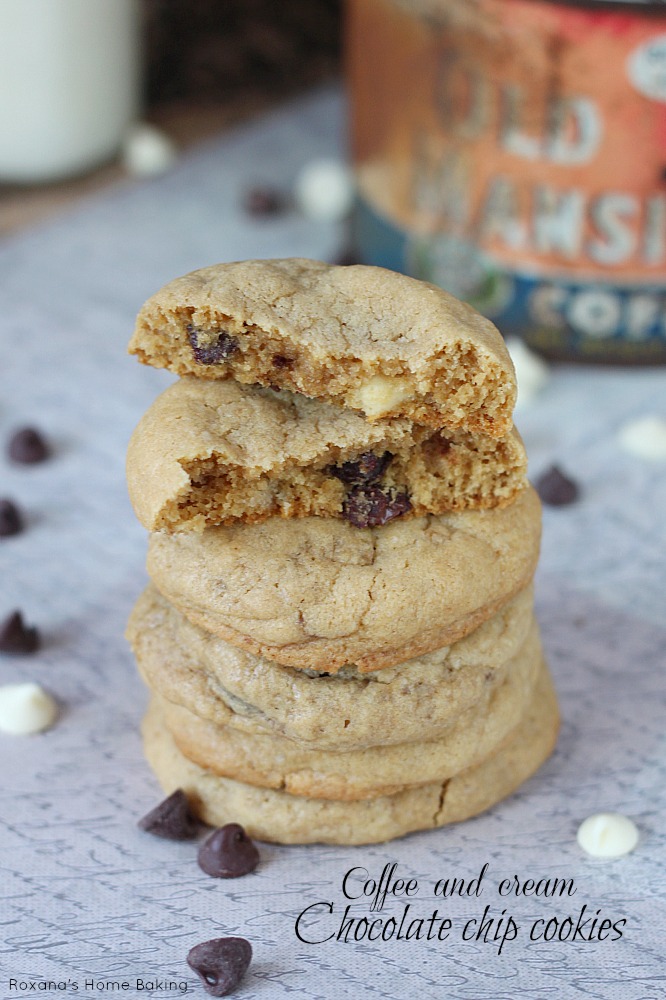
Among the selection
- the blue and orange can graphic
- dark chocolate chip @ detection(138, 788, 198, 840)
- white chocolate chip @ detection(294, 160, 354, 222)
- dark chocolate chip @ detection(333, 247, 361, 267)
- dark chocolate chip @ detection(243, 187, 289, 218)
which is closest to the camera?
dark chocolate chip @ detection(138, 788, 198, 840)

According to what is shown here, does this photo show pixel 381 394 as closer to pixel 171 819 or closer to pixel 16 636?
pixel 171 819

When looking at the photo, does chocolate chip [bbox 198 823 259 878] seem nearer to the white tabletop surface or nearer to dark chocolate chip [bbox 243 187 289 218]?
the white tabletop surface

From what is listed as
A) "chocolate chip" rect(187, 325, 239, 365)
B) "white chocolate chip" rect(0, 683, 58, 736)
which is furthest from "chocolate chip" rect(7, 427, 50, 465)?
"chocolate chip" rect(187, 325, 239, 365)

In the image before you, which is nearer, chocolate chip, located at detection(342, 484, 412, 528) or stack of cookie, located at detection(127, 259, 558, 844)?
stack of cookie, located at detection(127, 259, 558, 844)

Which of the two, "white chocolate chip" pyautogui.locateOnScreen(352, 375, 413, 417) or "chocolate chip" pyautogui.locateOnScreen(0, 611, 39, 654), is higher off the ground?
"white chocolate chip" pyautogui.locateOnScreen(352, 375, 413, 417)

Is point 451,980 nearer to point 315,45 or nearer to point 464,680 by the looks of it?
point 464,680

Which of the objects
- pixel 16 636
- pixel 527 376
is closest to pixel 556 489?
pixel 527 376

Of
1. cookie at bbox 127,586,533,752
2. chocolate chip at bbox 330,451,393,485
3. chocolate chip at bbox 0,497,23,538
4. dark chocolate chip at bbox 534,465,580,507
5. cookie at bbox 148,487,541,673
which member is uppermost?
chocolate chip at bbox 330,451,393,485

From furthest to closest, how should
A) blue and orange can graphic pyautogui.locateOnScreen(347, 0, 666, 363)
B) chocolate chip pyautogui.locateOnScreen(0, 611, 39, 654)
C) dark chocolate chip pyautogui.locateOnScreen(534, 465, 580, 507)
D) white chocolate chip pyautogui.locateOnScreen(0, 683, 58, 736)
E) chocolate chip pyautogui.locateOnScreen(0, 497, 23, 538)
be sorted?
blue and orange can graphic pyautogui.locateOnScreen(347, 0, 666, 363) < dark chocolate chip pyautogui.locateOnScreen(534, 465, 580, 507) < chocolate chip pyautogui.locateOnScreen(0, 497, 23, 538) < chocolate chip pyautogui.locateOnScreen(0, 611, 39, 654) < white chocolate chip pyautogui.locateOnScreen(0, 683, 58, 736)

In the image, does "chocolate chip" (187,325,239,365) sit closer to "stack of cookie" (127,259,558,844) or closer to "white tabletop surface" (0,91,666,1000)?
"stack of cookie" (127,259,558,844)
